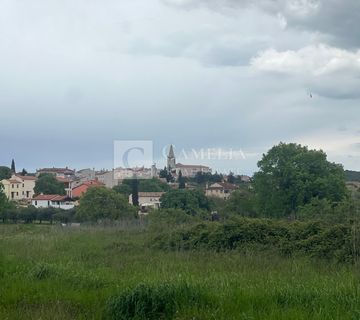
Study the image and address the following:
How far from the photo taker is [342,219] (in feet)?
56.1

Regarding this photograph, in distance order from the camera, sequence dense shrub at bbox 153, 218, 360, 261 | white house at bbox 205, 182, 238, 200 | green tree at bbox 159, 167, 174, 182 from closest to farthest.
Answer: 1. dense shrub at bbox 153, 218, 360, 261
2. white house at bbox 205, 182, 238, 200
3. green tree at bbox 159, 167, 174, 182

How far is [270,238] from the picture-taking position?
15.3 meters

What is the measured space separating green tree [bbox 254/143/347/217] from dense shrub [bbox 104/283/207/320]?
29516mm

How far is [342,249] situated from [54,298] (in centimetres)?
835

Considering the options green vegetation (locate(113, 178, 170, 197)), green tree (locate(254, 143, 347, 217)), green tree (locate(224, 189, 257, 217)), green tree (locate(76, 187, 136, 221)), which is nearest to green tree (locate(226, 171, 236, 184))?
green vegetation (locate(113, 178, 170, 197))

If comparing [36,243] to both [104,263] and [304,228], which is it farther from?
[304,228]

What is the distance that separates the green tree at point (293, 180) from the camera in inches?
1357

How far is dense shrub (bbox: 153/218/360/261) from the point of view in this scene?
13164 millimetres

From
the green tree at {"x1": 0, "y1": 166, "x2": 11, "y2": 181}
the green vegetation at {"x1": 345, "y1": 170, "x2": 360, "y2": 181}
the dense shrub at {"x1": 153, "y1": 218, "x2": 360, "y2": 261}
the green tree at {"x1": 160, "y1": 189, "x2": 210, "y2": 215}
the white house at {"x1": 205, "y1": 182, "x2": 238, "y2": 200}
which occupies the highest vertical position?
the green tree at {"x1": 0, "y1": 166, "x2": 11, "y2": 181}

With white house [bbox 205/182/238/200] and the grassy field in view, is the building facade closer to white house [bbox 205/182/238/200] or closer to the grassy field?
white house [bbox 205/182/238/200]

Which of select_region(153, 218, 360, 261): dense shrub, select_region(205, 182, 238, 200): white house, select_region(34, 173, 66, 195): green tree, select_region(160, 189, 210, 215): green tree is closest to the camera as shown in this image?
select_region(153, 218, 360, 261): dense shrub

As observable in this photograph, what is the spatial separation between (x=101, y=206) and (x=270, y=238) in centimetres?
2893

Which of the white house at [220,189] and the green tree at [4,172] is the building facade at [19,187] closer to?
the green tree at [4,172]

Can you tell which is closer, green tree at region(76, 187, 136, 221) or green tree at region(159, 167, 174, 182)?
green tree at region(76, 187, 136, 221)
